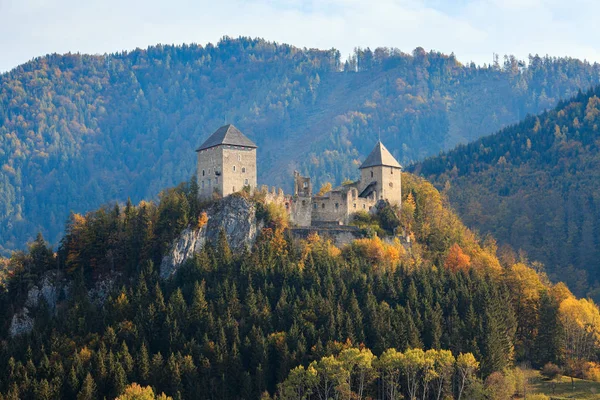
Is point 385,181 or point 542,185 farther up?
point 542,185

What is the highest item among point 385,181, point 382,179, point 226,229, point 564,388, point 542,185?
point 542,185

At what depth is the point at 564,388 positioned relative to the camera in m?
77.9

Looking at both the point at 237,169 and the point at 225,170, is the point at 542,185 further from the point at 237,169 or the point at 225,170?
the point at 225,170

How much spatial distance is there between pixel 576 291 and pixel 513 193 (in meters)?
26.4

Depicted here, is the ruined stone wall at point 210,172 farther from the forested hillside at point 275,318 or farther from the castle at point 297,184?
the forested hillside at point 275,318

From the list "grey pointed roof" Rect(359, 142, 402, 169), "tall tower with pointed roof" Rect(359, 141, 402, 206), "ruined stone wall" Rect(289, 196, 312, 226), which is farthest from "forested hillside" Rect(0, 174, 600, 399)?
"grey pointed roof" Rect(359, 142, 402, 169)

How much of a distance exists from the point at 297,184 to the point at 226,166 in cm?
835

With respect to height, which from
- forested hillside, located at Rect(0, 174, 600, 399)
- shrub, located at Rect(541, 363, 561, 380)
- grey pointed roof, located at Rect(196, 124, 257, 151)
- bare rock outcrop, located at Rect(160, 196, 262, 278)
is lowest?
shrub, located at Rect(541, 363, 561, 380)

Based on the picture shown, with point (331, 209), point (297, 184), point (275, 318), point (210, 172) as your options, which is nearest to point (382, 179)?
point (331, 209)

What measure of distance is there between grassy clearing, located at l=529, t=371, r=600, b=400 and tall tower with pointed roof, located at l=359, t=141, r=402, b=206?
22.2 meters

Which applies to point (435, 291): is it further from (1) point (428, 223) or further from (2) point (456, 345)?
(1) point (428, 223)

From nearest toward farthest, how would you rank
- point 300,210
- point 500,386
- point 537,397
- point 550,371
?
point 500,386
point 537,397
point 550,371
point 300,210

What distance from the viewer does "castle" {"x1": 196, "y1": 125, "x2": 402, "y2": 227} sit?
8725cm

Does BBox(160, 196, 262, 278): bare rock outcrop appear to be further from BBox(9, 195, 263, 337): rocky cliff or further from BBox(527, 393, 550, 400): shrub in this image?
BBox(527, 393, 550, 400): shrub
